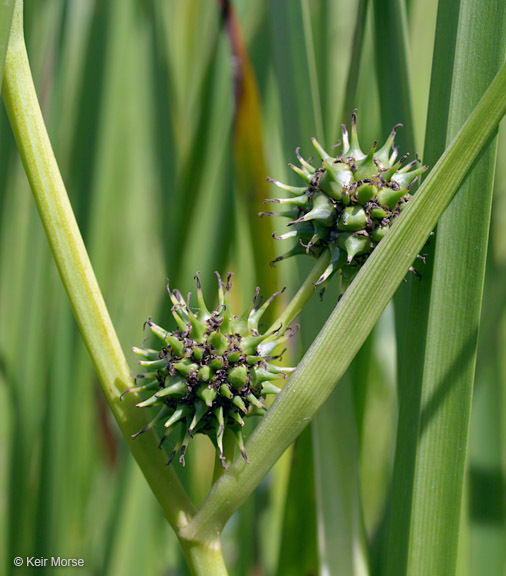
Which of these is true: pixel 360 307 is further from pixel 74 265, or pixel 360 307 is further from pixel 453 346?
pixel 74 265

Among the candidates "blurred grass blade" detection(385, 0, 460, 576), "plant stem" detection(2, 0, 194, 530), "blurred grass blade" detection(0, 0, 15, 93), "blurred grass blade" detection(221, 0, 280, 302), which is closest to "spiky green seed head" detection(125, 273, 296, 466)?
"plant stem" detection(2, 0, 194, 530)

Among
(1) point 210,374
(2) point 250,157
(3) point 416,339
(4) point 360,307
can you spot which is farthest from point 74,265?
(2) point 250,157

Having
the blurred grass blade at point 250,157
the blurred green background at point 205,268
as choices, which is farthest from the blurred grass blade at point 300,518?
the blurred grass blade at point 250,157

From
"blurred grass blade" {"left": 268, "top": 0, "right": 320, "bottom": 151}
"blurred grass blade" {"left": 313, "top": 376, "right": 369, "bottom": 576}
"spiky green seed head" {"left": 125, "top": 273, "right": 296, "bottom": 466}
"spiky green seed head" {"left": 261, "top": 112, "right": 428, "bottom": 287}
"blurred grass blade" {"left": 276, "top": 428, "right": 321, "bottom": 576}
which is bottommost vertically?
"blurred grass blade" {"left": 276, "top": 428, "right": 321, "bottom": 576}

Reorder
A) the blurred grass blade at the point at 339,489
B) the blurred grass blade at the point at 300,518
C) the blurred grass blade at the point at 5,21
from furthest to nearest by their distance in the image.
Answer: the blurred grass blade at the point at 300,518
the blurred grass blade at the point at 339,489
the blurred grass blade at the point at 5,21

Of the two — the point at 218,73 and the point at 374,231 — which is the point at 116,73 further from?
the point at 374,231

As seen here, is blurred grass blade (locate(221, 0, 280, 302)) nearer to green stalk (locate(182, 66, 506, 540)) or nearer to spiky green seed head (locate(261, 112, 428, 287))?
spiky green seed head (locate(261, 112, 428, 287))

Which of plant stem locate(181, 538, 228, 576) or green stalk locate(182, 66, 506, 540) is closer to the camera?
green stalk locate(182, 66, 506, 540)

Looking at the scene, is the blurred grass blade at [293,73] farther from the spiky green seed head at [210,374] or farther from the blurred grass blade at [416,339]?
the spiky green seed head at [210,374]
